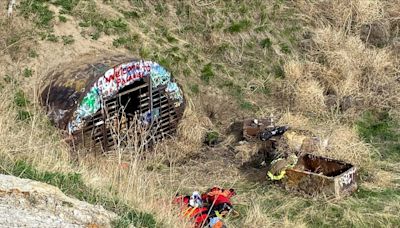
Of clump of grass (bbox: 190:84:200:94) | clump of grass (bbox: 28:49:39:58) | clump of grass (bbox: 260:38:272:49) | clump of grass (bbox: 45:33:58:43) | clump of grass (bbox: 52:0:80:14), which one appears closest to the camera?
clump of grass (bbox: 28:49:39:58)

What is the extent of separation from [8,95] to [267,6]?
262 inches

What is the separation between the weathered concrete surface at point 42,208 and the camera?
15.6 ft

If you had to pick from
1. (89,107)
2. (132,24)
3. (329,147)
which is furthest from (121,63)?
(329,147)

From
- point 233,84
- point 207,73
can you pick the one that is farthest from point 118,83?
point 233,84

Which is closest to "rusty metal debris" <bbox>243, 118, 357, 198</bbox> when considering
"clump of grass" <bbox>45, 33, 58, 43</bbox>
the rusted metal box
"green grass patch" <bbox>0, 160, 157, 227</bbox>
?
the rusted metal box

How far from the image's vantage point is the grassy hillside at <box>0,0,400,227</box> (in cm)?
800

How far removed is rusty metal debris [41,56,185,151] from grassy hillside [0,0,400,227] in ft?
0.93

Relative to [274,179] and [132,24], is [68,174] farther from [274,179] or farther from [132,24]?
[132,24]

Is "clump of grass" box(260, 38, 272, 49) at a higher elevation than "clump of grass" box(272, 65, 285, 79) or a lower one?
higher

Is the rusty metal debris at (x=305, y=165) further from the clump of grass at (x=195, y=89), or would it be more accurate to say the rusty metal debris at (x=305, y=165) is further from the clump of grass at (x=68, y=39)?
the clump of grass at (x=68, y=39)

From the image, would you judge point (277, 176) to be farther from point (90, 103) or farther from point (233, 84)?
point (233, 84)

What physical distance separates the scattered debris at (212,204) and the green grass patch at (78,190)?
1.72 meters

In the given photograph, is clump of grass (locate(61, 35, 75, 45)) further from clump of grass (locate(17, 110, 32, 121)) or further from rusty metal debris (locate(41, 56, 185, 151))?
clump of grass (locate(17, 110, 32, 121))

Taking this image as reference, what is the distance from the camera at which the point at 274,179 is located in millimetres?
9234
